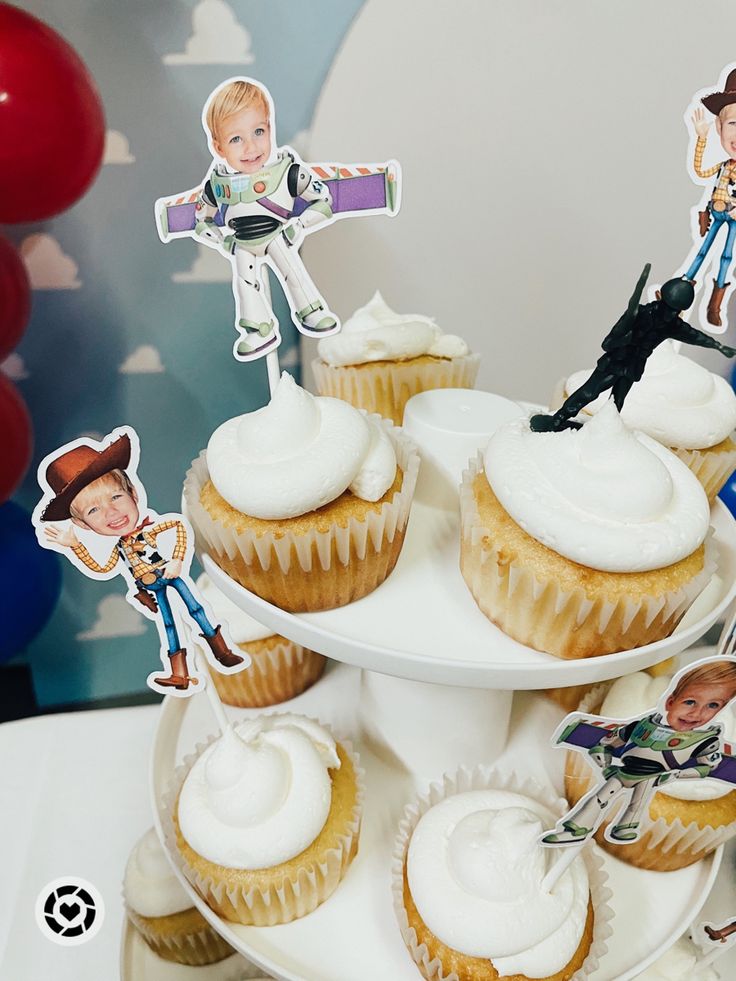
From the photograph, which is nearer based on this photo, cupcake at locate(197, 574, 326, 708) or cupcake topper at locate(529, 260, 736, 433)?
cupcake topper at locate(529, 260, 736, 433)

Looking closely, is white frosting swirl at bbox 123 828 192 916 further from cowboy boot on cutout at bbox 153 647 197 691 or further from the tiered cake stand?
cowboy boot on cutout at bbox 153 647 197 691

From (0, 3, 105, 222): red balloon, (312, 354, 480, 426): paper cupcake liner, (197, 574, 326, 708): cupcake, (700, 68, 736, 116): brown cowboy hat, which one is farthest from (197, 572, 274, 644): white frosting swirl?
(700, 68, 736, 116): brown cowboy hat

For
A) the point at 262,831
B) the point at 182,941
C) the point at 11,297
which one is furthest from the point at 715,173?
the point at 182,941

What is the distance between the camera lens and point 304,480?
859mm

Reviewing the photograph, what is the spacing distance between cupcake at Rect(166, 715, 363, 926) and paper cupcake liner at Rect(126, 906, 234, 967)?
33cm

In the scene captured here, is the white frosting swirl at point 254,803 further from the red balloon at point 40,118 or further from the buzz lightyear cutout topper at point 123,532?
the red balloon at point 40,118

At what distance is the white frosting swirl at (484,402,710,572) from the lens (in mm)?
803

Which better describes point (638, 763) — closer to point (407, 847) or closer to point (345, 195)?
point (407, 847)

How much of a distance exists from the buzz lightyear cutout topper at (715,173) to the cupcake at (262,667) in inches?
35.2

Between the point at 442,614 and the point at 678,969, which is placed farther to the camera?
the point at 678,969

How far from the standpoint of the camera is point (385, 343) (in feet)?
3.95

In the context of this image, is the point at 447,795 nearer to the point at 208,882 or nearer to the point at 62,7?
the point at 208,882

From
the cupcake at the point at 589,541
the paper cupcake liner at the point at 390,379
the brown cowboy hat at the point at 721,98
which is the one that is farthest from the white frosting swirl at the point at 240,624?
the brown cowboy hat at the point at 721,98

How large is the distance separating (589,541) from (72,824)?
4.55ft
